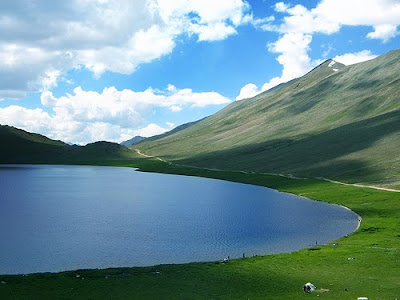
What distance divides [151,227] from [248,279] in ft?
155

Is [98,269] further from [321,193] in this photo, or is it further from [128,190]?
[128,190]

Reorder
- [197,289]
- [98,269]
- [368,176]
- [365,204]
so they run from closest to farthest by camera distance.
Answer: [197,289]
[98,269]
[365,204]
[368,176]

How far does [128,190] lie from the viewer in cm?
19275

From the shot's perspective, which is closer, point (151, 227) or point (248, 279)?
point (248, 279)

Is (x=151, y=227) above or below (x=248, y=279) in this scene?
above

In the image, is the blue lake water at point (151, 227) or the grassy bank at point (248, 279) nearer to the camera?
the grassy bank at point (248, 279)

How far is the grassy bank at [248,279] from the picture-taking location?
51.2m

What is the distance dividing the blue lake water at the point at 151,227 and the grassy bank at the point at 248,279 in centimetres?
849

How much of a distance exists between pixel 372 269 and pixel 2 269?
55641 millimetres

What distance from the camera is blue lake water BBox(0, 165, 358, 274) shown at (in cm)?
7538

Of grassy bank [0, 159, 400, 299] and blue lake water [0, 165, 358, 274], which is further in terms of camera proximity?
blue lake water [0, 165, 358, 274]

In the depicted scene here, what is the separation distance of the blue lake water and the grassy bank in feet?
27.9

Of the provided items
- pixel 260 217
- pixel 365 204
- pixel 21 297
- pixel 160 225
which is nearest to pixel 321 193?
pixel 365 204

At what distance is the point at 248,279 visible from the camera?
58.4 m
